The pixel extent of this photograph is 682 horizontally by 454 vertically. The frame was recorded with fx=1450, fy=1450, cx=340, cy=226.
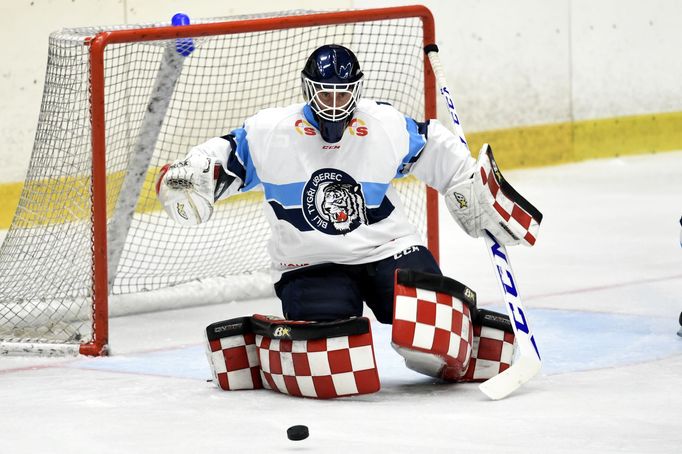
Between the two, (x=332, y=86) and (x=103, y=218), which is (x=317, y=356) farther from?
(x=103, y=218)

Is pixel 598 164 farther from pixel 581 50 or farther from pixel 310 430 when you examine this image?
pixel 310 430

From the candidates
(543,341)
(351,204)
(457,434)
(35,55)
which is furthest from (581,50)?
(457,434)

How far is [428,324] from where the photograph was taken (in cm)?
361

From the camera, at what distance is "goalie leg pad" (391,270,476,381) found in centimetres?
360

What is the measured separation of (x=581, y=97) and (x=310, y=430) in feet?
20.3

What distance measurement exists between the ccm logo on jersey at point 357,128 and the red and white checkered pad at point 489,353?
0.60 meters

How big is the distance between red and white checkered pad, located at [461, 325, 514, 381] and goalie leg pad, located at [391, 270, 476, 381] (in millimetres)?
154

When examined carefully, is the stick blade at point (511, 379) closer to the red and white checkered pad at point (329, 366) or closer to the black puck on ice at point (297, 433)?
the red and white checkered pad at point (329, 366)

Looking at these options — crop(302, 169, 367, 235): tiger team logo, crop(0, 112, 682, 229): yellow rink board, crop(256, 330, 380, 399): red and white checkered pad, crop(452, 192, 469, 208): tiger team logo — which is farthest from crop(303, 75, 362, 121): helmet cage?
crop(0, 112, 682, 229): yellow rink board

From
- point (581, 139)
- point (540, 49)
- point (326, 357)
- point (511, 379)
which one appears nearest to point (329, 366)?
point (326, 357)

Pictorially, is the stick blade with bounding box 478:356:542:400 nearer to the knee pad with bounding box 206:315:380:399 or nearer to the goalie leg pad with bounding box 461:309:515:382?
the goalie leg pad with bounding box 461:309:515:382

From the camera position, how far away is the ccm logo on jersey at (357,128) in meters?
3.89

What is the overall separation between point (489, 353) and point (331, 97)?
796 mm

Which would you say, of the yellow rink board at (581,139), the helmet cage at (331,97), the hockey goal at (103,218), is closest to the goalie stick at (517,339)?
the helmet cage at (331,97)
